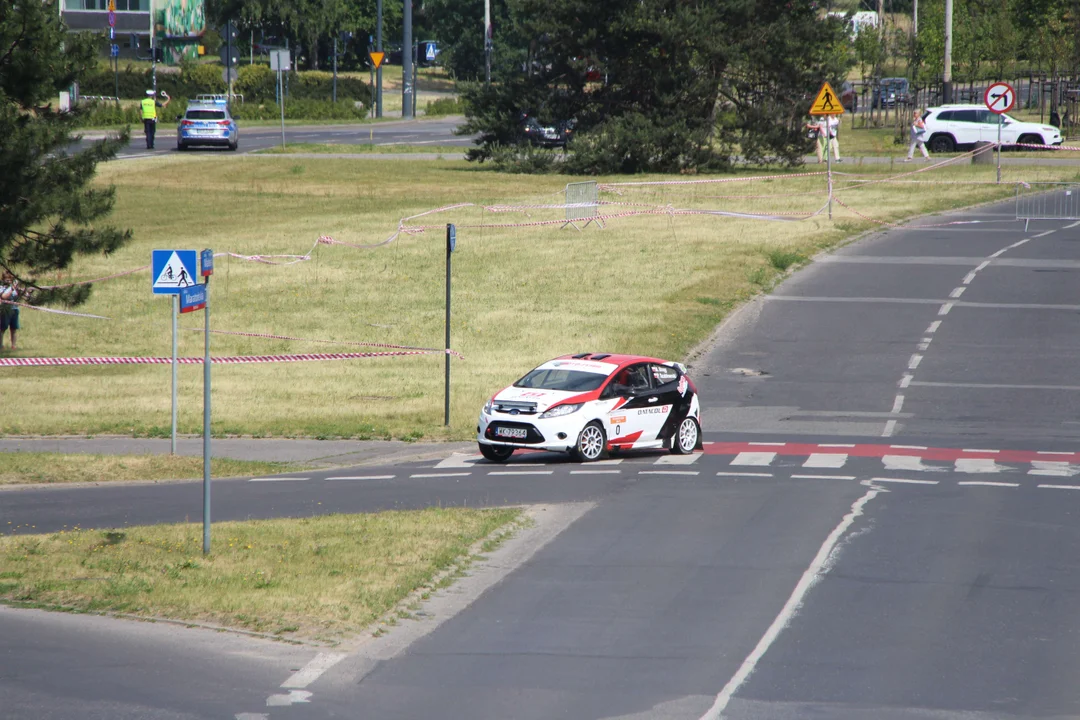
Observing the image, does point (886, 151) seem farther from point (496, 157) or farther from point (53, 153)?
point (53, 153)

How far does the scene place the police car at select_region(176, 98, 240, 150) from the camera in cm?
6506

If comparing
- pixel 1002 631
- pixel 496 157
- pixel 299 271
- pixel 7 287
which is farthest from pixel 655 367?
pixel 496 157

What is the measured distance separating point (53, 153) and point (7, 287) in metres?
3.04

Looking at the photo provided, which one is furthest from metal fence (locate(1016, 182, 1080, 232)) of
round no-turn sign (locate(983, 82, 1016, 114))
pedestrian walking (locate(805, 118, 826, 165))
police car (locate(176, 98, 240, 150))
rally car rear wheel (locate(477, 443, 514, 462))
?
police car (locate(176, 98, 240, 150))

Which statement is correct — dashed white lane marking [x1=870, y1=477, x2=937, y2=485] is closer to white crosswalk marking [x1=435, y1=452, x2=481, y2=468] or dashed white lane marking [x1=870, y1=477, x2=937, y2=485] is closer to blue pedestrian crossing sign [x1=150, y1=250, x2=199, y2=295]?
white crosswalk marking [x1=435, y1=452, x2=481, y2=468]

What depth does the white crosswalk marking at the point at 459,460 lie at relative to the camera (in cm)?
2132

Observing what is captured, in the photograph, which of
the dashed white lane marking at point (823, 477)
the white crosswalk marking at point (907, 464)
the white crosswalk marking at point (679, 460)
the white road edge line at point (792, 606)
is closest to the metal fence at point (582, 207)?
the white crosswalk marking at point (679, 460)

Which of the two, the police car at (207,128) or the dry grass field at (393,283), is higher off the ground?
the police car at (207,128)

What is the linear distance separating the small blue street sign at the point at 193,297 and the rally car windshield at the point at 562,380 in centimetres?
633

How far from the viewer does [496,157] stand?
194 ft

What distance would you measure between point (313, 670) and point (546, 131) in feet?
174

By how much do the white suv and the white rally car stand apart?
3997 centimetres

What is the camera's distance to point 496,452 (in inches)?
842

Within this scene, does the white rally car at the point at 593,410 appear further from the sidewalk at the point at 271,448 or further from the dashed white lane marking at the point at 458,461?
the sidewalk at the point at 271,448
